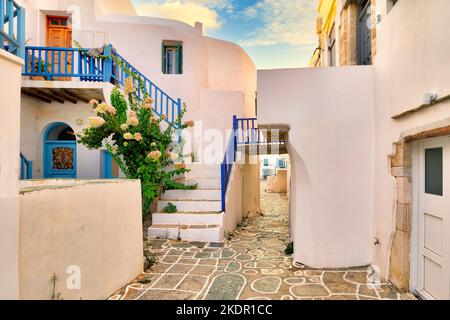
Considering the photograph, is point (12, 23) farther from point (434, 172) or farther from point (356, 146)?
point (434, 172)

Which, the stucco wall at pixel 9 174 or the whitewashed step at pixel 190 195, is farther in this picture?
the whitewashed step at pixel 190 195

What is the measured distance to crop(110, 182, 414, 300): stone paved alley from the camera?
3.47 meters

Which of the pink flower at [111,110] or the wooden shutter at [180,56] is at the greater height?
the wooden shutter at [180,56]

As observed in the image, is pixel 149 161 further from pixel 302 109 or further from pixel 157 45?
pixel 157 45

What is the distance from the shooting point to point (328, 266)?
169 inches

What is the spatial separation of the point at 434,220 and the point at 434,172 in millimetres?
572

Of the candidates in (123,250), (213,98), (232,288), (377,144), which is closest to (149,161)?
(123,250)

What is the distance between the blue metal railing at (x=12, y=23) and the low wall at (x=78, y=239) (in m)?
2.64

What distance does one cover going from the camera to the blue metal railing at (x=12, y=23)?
12.5 feet

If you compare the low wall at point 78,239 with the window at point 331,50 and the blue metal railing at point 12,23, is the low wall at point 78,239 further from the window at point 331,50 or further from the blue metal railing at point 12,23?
the window at point 331,50

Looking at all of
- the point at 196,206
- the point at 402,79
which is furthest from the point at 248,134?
the point at 402,79

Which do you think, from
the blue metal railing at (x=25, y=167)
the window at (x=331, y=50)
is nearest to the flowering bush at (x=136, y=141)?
the blue metal railing at (x=25, y=167)

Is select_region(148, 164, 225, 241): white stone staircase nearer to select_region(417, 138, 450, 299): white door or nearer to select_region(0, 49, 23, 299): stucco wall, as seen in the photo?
select_region(417, 138, 450, 299): white door

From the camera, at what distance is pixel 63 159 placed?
25.1ft
